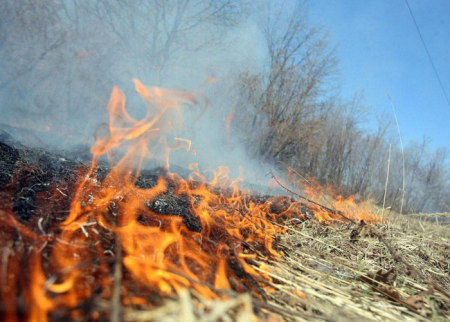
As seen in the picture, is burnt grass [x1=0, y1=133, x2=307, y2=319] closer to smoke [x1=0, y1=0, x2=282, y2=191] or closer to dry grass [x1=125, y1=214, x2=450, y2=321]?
dry grass [x1=125, y1=214, x2=450, y2=321]

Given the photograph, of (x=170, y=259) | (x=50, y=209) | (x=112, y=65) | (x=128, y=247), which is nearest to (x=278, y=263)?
(x=170, y=259)

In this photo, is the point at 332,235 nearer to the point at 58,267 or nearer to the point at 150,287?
the point at 150,287

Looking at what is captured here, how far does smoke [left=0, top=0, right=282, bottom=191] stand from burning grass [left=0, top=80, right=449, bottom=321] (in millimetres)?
4045

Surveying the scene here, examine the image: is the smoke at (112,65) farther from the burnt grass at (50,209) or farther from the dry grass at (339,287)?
the dry grass at (339,287)

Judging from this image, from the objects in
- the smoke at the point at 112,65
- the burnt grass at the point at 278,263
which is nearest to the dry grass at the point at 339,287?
the burnt grass at the point at 278,263

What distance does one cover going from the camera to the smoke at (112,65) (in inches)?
315

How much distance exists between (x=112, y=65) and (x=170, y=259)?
32.0 ft

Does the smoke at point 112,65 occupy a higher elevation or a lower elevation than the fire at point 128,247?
higher

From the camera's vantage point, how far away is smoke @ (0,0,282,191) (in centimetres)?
801

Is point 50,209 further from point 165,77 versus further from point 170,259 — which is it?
point 165,77

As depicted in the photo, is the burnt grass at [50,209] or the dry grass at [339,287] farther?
the burnt grass at [50,209]

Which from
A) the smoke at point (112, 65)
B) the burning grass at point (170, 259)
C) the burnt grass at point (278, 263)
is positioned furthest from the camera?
the smoke at point (112, 65)

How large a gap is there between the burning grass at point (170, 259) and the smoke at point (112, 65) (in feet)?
13.3

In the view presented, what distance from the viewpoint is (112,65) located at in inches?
384
